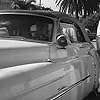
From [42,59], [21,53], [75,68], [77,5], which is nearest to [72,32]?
[75,68]

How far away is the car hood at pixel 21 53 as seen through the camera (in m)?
2.62

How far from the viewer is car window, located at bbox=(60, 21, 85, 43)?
410cm

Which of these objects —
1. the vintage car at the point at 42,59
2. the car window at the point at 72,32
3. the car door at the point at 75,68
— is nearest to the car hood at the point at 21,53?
the vintage car at the point at 42,59

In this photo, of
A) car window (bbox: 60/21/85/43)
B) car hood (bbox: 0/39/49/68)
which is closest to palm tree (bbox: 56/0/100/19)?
car window (bbox: 60/21/85/43)

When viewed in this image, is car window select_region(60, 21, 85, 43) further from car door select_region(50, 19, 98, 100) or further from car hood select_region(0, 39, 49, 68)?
car hood select_region(0, 39, 49, 68)

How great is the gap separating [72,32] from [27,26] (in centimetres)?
108

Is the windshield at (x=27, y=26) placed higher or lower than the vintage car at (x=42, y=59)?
higher

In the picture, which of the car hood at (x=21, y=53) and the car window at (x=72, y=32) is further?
the car window at (x=72, y=32)

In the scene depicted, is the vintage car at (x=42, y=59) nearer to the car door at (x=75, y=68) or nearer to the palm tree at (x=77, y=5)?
the car door at (x=75, y=68)

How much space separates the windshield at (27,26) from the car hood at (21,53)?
0.41 metres

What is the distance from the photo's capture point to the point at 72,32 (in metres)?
4.48

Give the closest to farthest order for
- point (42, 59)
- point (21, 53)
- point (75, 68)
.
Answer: point (21, 53) → point (42, 59) → point (75, 68)

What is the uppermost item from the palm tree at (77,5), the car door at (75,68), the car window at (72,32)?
the palm tree at (77,5)

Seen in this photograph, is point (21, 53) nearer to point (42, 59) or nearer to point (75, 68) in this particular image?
point (42, 59)
